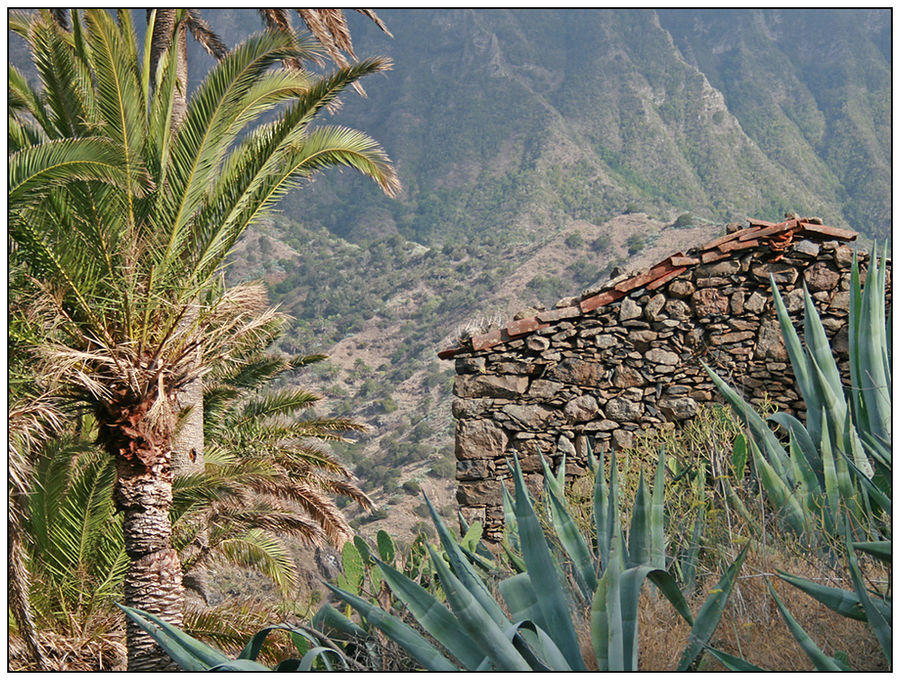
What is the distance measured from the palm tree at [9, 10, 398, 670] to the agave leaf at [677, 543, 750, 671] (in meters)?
4.33

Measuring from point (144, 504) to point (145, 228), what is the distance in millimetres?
2165

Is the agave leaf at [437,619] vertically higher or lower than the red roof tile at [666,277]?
lower

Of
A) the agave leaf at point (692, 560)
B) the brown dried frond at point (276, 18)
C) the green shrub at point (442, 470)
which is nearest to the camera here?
the agave leaf at point (692, 560)

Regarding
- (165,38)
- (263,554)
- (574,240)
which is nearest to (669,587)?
(263,554)

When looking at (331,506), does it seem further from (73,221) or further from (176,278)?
(73,221)

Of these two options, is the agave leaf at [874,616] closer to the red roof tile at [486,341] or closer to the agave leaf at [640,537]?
the agave leaf at [640,537]

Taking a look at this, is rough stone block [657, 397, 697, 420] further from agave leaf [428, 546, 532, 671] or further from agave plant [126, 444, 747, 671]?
agave leaf [428, 546, 532, 671]

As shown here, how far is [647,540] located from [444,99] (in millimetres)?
45021

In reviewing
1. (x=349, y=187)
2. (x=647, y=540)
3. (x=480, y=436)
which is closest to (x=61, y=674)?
(x=647, y=540)

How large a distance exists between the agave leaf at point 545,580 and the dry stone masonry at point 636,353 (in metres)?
3.53

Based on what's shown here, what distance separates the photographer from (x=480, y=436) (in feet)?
17.8

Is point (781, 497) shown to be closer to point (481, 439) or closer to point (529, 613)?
point (529, 613)

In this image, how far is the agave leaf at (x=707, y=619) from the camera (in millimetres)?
1700

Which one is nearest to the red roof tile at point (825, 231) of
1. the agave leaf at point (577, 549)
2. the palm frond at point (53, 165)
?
the agave leaf at point (577, 549)
